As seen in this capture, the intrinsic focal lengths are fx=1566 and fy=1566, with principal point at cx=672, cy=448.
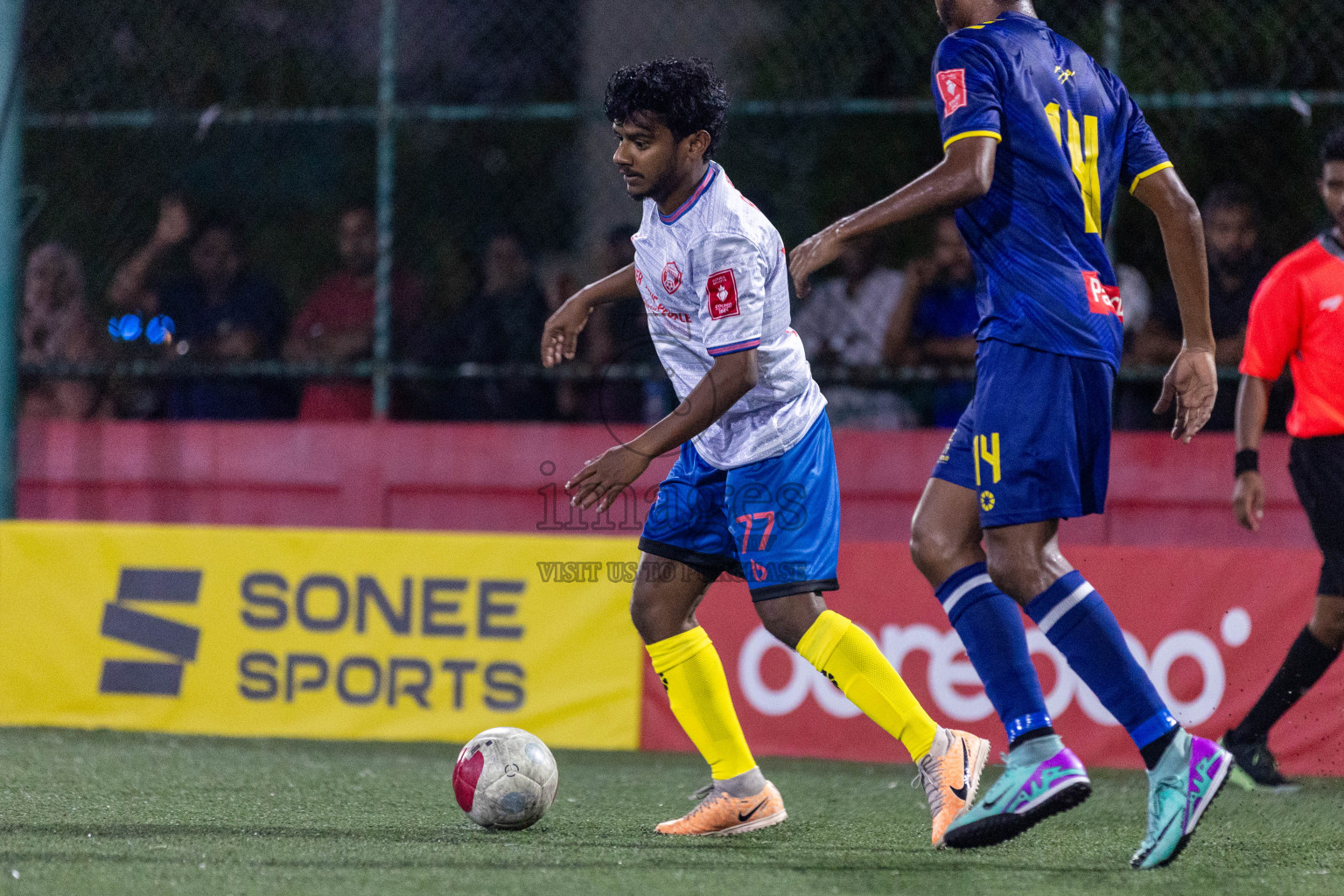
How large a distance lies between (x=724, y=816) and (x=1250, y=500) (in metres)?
2.29

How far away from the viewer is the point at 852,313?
A: 23.5 feet

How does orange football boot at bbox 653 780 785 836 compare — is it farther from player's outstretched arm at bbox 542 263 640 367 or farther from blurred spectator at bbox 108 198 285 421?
blurred spectator at bbox 108 198 285 421

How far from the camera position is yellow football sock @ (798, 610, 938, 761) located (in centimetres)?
409

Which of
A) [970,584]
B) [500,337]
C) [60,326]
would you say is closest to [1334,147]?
[970,584]

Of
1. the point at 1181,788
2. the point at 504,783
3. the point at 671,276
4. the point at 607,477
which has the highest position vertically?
the point at 671,276

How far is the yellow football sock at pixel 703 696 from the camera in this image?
428 centimetres

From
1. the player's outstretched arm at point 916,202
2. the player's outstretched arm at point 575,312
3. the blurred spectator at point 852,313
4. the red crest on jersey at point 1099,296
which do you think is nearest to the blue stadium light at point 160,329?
the blurred spectator at point 852,313

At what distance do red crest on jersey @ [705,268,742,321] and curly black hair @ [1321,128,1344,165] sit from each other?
8.66 ft

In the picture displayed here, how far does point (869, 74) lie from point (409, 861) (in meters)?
4.77

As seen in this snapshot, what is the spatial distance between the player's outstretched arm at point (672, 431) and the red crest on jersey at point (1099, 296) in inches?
32.0

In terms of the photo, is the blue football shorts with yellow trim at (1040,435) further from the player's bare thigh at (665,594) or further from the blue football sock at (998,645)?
the player's bare thigh at (665,594)

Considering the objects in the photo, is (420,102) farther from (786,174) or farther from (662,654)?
(662,654)

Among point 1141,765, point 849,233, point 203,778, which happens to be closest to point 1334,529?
point 1141,765

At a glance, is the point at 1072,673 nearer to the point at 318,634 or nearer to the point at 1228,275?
the point at 1228,275
